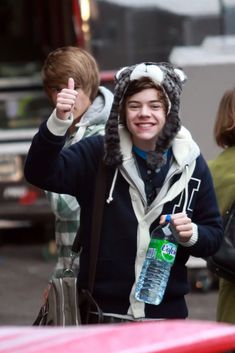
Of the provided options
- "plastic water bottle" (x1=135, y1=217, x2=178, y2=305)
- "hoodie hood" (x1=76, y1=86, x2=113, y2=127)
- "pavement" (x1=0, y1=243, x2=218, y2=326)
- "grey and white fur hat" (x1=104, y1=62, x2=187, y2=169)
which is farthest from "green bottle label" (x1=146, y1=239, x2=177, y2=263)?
"pavement" (x1=0, y1=243, x2=218, y2=326)

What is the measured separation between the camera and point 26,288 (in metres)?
10.3

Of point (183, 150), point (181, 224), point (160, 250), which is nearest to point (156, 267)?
point (160, 250)

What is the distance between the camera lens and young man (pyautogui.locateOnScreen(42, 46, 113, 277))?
529cm

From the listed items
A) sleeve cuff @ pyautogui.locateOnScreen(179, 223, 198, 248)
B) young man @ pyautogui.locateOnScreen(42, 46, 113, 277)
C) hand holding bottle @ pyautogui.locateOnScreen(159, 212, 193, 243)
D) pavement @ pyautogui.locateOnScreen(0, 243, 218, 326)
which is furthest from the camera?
pavement @ pyautogui.locateOnScreen(0, 243, 218, 326)

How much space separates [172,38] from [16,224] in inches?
109

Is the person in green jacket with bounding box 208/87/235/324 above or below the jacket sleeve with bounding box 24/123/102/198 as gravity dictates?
below

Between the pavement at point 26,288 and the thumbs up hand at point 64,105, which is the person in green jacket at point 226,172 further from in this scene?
the pavement at point 26,288

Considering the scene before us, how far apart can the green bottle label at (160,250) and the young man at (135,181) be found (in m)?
0.03

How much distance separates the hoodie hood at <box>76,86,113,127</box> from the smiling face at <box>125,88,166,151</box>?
617 millimetres

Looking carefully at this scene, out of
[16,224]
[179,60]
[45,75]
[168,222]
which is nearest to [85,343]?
[168,222]

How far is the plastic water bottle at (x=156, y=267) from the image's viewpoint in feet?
14.9

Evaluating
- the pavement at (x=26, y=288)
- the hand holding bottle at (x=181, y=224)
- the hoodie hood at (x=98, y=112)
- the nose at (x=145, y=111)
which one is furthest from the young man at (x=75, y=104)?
the pavement at (x=26, y=288)

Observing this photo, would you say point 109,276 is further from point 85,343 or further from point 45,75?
point 85,343

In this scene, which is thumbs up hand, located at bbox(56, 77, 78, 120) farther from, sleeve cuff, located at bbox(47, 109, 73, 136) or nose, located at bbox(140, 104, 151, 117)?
nose, located at bbox(140, 104, 151, 117)
